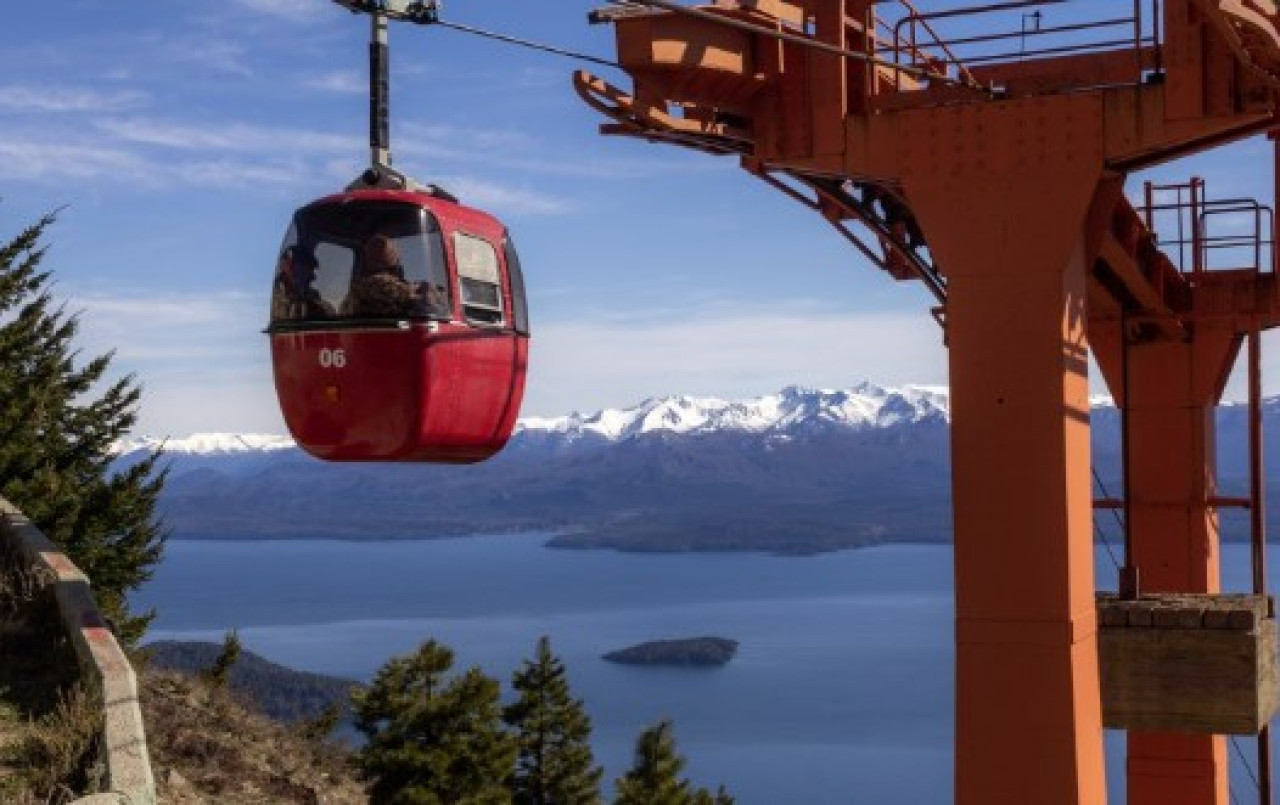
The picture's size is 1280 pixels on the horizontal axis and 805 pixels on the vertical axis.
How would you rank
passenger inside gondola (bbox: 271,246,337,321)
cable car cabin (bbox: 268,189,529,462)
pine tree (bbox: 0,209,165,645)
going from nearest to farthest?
cable car cabin (bbox: 268,189,529,462) → passenger inside gondola (bbox: 271,246,337,321) → pine tree (bbox: 0,209,165,645)

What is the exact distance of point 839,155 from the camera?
10.5 m

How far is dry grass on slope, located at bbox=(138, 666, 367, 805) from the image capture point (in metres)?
14.0

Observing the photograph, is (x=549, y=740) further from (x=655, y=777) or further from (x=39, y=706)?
(x=39, y=706)

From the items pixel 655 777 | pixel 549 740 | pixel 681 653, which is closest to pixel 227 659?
pixel 549 740

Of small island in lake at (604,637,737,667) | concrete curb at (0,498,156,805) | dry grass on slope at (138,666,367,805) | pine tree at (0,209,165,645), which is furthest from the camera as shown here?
small island in lake at (604,637,737,667)

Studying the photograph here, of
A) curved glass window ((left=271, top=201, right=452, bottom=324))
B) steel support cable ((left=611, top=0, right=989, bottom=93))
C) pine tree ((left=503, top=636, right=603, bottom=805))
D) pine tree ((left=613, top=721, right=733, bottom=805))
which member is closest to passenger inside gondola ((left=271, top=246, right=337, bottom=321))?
curved glass window ((left=271, top=201, right=452, bottom=324))

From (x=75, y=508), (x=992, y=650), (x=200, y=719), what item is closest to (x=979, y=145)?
(x=992, y=650)

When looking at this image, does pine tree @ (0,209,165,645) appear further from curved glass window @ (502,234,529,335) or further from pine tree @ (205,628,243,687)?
curved glass window @ (502,234,529,335)

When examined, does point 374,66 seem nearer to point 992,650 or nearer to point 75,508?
point 992,650

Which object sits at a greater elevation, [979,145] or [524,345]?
[979,145]

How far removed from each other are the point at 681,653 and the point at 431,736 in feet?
526

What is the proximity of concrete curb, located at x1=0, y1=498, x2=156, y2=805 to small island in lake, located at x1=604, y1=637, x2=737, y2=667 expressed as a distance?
6767 inches

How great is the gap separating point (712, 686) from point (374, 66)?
6435 inches

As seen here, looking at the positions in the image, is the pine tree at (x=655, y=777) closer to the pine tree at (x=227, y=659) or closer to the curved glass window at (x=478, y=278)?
the pine tree at (x=227, y=659)
